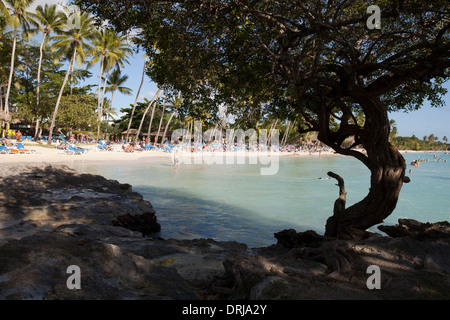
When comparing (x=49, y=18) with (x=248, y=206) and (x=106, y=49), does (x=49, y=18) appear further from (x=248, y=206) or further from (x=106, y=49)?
(x=248, y=206)

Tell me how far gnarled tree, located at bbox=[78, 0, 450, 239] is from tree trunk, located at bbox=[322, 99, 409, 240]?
17 millimetres

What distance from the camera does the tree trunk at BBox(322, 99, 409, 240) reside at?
4934 millimetres

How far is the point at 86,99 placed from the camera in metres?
38.5

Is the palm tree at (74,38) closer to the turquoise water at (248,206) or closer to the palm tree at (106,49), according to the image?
the palm tree at (106,49)

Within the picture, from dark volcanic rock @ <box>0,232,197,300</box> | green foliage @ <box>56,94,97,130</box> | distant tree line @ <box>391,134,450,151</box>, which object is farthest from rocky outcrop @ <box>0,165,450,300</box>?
distant tree line @ <box>391,134,450,151</box>

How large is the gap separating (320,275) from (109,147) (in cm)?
3311

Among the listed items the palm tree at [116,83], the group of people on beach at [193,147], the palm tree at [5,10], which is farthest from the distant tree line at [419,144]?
the palm tree at [5,10]

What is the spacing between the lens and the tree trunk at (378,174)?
493 cm

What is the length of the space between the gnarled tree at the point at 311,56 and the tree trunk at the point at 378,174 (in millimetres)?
17

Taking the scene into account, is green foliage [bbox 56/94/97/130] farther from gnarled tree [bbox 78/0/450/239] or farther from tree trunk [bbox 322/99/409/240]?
tree trunk [bbox 322/99/409/240]

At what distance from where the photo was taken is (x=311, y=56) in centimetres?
538

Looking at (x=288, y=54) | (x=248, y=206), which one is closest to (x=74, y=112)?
(x=248, y=206)

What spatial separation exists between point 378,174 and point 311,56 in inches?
94.5
